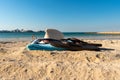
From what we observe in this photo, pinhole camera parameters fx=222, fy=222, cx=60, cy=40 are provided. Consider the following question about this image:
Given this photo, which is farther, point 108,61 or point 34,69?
point 108,61

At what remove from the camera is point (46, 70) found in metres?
8.80

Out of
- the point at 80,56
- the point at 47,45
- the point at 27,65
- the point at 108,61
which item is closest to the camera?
the point at 27,65

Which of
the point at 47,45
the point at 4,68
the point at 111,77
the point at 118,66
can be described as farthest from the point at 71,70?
the point at 47,45

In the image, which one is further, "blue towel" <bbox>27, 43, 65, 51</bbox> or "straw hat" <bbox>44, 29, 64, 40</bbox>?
"straw hat" <bbox>44, 29, 64, 40</bbox>

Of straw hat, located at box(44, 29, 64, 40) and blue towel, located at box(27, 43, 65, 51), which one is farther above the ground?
straw hat, located at box(44, 29, 64, 40)

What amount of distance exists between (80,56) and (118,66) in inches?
97.5

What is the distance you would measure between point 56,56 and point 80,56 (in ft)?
4.20

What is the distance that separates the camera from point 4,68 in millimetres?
9008

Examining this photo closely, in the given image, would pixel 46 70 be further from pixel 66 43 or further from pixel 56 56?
pixel 66 43

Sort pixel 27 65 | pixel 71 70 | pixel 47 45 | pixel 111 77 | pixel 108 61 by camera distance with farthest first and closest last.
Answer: pixel 47 45
pixel 108 61
pixel 27 65
pixel 71 70
pixel 111 77

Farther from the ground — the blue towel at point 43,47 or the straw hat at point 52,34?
the straw hat at point 52,34

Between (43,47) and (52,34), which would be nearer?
(43,47)

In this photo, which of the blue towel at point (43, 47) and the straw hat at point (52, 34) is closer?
the blue towel at point (43, 47)

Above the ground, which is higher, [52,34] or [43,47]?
[52,34]
